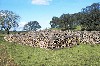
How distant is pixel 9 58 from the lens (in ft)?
93.5

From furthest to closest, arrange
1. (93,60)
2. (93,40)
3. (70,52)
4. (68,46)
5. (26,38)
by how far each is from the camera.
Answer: (26,38) → (93,40) → (68,46) → (70,52) → (93,60)

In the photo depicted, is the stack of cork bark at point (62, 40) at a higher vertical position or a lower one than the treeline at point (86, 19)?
lower

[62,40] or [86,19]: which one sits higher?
[86,19]

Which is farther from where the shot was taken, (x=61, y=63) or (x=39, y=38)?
(x=39, y=38)

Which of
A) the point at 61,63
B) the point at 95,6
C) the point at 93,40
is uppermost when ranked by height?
the point at 95,6

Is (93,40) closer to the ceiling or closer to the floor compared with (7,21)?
closer to the floor

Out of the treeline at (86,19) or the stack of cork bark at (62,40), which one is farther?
the treeline at (86,19)

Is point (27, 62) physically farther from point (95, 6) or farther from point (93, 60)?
point (95, 6)

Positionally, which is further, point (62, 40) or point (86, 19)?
point (86, 19)

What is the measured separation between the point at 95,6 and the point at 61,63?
359 ft

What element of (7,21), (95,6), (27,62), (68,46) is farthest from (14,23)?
(27,62)

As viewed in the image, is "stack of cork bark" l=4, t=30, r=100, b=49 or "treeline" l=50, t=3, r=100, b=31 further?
"treeline" l=50, t=3, r=100, b=31

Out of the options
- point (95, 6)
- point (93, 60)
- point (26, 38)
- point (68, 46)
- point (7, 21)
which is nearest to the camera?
point (93, 60)

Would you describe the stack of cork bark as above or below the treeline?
below
